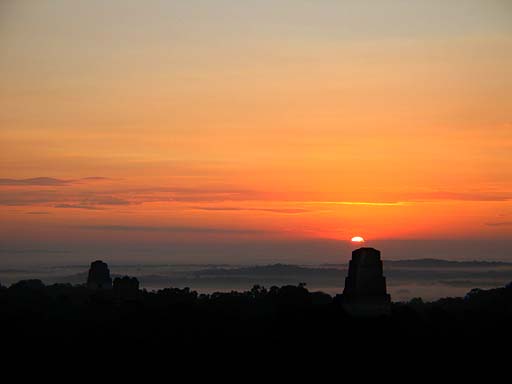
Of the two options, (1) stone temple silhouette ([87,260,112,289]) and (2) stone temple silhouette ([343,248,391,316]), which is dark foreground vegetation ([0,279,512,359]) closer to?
(2) stone temple silhouette ([343,248,391,316])

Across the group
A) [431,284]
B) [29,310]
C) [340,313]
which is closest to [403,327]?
[340,313]

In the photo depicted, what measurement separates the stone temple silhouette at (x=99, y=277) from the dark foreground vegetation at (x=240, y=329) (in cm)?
560

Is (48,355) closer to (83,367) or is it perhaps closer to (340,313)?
(83,367)

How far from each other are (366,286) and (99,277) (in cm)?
2865

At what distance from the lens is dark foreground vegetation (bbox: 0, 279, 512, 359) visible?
170 ft

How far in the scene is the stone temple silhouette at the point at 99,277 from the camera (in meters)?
73.4

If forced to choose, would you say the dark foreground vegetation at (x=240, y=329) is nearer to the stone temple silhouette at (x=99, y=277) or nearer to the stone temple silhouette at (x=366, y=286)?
the stone temple silhouette at (x=366, y=286)

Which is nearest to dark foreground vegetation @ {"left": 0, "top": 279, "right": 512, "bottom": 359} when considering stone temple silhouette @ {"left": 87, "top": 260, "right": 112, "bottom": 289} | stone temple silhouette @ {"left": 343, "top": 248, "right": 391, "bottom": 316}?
stone temple silhouette @ {"left": 343, "top": 248, "right": 391, "bottom": 316}

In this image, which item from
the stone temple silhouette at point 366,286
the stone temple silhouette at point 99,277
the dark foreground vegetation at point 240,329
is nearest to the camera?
the stone temple silhouette at point 366,286

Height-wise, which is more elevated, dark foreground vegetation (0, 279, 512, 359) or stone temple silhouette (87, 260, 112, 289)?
stone temple silhouette (87, 260, 112, 289)

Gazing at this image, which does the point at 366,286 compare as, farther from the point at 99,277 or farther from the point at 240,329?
the point at 99,277

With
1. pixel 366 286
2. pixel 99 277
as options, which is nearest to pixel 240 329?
pixel 366 286

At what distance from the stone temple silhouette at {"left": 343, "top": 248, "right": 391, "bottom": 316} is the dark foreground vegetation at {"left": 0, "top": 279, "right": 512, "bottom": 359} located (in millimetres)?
650

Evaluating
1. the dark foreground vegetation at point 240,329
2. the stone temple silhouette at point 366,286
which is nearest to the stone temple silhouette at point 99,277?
the dark foreground vegetation at point 240,329
